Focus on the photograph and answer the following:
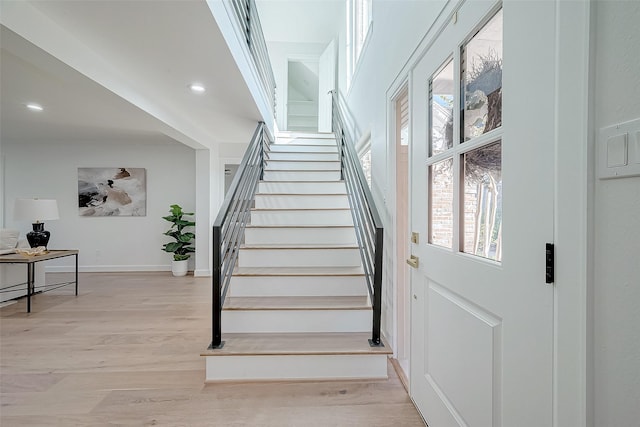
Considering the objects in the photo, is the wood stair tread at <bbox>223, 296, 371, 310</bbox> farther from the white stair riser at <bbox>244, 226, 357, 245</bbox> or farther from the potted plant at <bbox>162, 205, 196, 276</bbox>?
the potted plant at <bbox>162, 205, 196, 276</bbox>

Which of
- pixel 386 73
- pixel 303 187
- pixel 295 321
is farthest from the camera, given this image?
pixel 303 187

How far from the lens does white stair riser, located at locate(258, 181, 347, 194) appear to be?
3.61 meters

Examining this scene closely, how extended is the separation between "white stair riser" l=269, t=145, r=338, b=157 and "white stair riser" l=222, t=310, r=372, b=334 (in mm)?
2835

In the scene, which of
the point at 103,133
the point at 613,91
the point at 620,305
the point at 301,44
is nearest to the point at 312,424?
the point at 620,305

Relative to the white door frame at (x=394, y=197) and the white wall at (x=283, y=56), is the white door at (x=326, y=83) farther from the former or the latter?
the white door frame at (x=394, y=197)

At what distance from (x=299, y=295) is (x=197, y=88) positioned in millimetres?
2165

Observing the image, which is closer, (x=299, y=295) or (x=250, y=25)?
(x=299, y=295)

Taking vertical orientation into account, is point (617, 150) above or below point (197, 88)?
below

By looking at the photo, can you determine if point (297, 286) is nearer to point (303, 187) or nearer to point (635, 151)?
point (303, 187)

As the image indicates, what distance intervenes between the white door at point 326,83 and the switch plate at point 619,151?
229 inches

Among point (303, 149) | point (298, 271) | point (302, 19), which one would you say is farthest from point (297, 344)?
point (302, 19)

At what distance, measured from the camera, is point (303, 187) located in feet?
11.9

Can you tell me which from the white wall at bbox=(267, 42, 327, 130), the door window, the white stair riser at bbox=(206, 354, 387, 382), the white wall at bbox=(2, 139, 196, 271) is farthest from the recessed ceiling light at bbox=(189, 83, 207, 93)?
the white wall at bbox=(267, 42, 327, 130)

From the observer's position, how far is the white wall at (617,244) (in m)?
0.57
